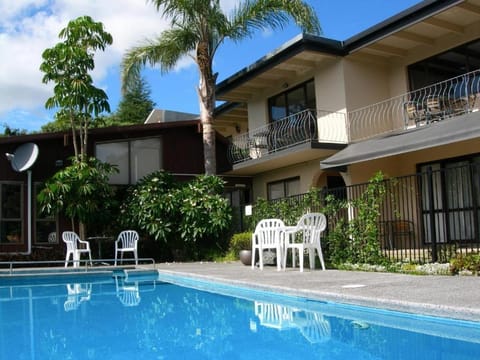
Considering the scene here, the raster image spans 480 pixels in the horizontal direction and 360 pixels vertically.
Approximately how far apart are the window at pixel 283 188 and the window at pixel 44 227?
7681 mm

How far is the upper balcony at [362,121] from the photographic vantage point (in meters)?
13.3

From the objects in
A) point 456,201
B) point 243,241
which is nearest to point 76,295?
point 243,241

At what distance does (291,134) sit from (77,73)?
7.11 meters

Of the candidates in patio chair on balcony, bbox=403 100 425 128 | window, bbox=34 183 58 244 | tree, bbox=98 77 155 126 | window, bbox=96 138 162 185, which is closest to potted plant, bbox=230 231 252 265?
window, bbox=96 138 162 185

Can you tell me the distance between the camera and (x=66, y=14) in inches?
651

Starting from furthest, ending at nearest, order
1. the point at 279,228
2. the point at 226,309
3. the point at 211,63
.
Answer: the point at 211,63 < the point at 279,228 < the point at 226,309

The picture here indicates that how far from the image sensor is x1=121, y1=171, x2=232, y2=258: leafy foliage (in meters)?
15.8

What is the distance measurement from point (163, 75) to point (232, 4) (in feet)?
11.3

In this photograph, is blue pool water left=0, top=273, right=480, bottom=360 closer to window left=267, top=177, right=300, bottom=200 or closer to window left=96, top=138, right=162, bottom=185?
window left=267, top=177, right=300, bottom=200

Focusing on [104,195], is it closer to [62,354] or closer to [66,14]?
[66,14]

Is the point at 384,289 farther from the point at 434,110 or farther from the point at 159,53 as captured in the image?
the point at 159,53

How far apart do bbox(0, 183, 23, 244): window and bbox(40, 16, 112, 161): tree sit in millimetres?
2364

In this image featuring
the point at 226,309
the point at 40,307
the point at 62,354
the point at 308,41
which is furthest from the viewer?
the point at 308,41

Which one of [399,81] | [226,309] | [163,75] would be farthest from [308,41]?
[226,309]
